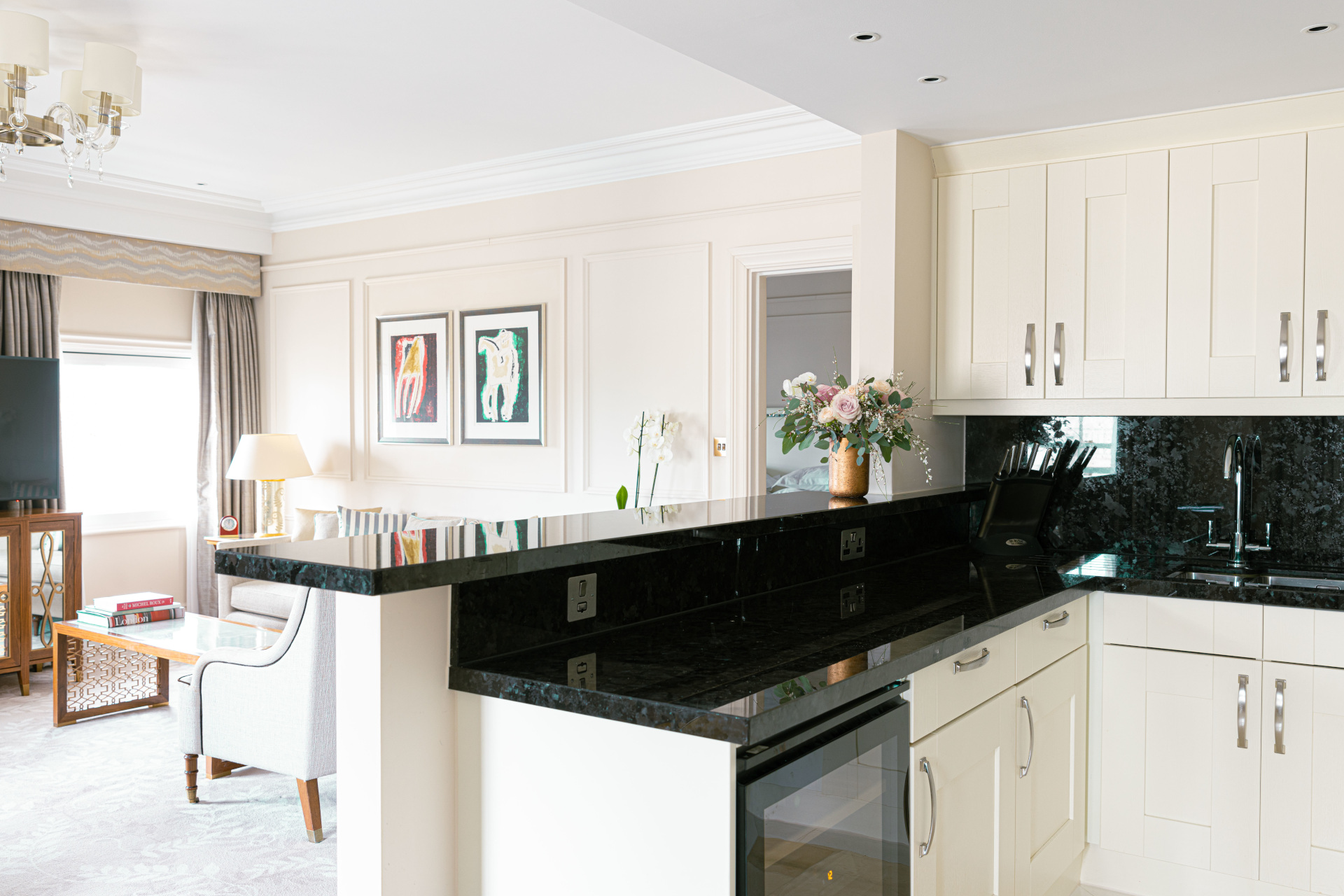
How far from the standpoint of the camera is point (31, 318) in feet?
18.0

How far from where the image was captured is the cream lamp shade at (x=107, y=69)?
11.1 ft

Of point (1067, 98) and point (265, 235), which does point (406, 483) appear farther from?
point (1067, 98)

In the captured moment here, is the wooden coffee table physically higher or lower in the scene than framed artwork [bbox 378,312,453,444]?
lower

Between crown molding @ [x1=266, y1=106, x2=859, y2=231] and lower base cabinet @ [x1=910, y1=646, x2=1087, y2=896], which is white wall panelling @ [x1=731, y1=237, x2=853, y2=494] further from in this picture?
lower base cabinet @ [x1=910, y1=646, x2=1087, y2=896]

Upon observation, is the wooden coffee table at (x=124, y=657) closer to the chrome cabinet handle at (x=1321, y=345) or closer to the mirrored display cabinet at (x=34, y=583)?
the mirrored display cabinet at (x=34, y=583)

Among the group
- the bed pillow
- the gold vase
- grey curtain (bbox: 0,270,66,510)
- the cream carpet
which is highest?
grey curtain (bbox: 0,270,66,510)

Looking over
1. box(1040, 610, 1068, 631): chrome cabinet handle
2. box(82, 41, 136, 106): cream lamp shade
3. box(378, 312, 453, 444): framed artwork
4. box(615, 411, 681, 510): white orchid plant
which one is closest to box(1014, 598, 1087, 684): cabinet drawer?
box(1040, 610, 1068, 631): chrome cabinet handle

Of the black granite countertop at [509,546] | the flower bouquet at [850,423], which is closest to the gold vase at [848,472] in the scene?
the flower bouquet at [850,423]

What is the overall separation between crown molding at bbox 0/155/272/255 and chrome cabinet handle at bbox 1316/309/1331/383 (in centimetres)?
579

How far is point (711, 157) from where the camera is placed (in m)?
4.65

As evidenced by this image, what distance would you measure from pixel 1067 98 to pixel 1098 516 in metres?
1.44

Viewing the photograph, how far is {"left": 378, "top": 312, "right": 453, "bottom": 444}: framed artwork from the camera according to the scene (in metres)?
5.70

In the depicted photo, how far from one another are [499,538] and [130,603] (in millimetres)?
3350

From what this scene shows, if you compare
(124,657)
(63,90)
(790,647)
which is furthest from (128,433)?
(790,647)
